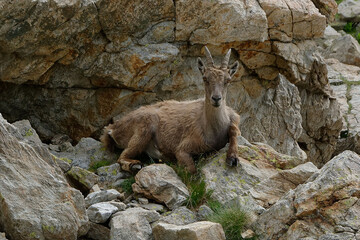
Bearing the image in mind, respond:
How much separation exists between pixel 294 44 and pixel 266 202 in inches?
292

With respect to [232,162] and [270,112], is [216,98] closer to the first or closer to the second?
[232,162]

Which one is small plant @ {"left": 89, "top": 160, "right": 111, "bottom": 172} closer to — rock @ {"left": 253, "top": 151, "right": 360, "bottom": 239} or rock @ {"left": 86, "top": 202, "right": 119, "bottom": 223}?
rock @ {"left": 86, "top": 202, "right": 119, "bottom": 223}

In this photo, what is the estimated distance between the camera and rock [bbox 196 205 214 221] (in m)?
7.86

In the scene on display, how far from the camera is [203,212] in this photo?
794 centimetres

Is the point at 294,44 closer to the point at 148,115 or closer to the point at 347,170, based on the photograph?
the point at 148,115

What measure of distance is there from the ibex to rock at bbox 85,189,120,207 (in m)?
1.71

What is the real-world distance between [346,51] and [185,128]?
1661cm

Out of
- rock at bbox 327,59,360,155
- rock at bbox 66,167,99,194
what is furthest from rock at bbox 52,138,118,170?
rock at bbox 327,59,360,155

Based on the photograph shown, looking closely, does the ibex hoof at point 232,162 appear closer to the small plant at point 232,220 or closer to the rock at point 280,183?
the rock at point 280,183

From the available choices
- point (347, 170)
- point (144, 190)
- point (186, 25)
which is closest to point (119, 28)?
point (186, 25)

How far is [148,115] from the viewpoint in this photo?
441 inches

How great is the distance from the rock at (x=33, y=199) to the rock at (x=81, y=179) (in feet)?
5.35

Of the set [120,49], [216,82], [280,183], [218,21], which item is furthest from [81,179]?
[218,21]

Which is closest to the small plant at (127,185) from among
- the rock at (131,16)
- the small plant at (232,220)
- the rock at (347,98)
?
the small plant at (232,220)
